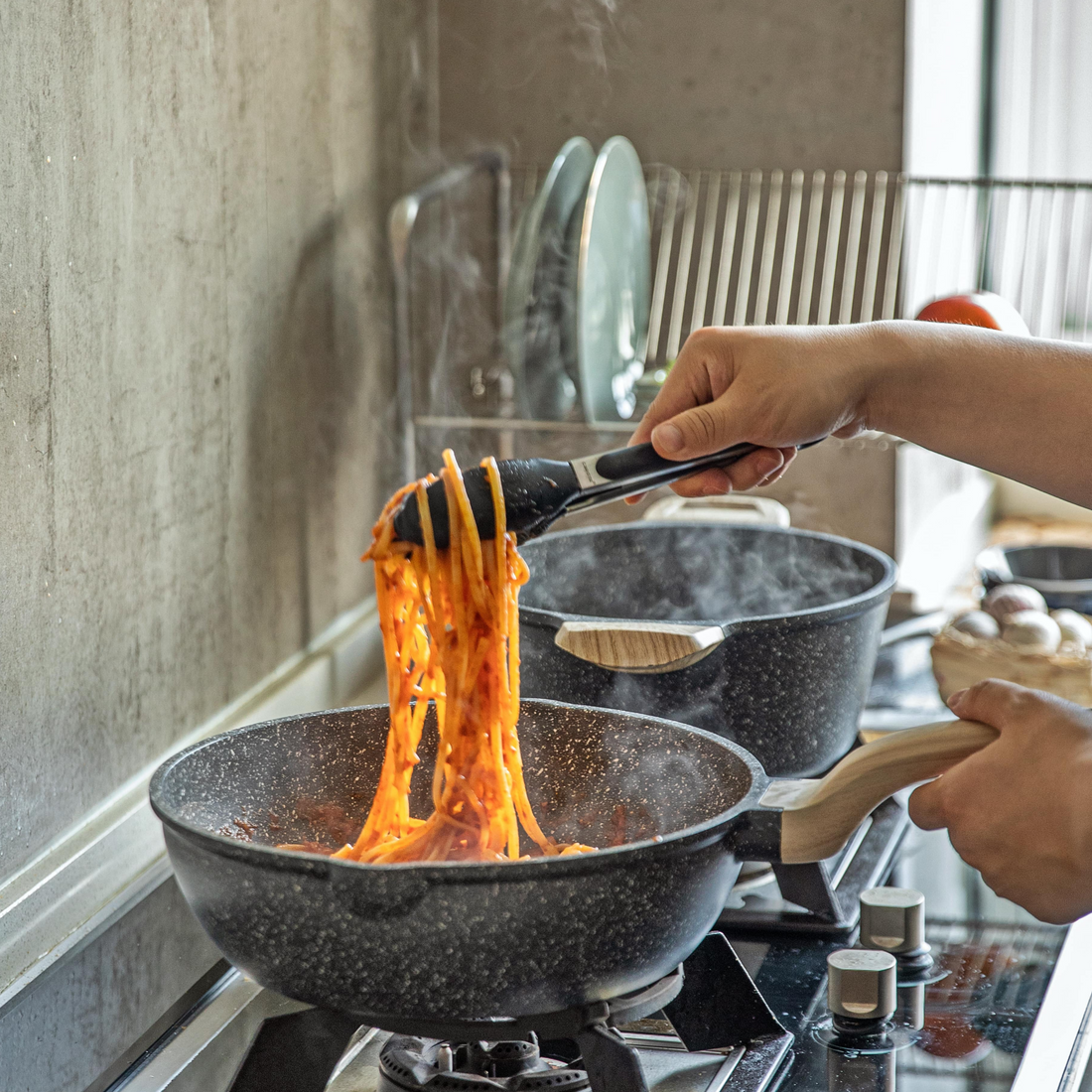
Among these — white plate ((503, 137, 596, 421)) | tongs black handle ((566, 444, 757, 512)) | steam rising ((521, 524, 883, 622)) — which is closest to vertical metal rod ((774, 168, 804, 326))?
white plate ((503, 137, 596, 421))

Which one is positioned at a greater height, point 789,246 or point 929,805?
point 789,246

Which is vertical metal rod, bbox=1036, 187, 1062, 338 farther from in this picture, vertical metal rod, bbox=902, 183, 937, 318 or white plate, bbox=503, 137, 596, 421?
white plate, bbox=503, 137, 596, 421

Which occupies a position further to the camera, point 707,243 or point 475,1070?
point 707,243

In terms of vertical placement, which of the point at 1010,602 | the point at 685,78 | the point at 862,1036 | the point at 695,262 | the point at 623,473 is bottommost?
the point at 862,1036

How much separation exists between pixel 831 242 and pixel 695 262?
0.64 ft

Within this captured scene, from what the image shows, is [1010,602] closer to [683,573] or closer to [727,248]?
[683,573]

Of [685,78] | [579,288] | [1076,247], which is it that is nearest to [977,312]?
[579,288]

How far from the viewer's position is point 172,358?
49.9 inches

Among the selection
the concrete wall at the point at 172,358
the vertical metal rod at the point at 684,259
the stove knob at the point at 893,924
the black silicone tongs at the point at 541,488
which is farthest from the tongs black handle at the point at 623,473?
the vertical metal rod at the point at 684,259

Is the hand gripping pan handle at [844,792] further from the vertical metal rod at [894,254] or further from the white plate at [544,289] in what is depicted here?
the vertical metal rod at [894,254]

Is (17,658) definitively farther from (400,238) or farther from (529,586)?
(400,238)

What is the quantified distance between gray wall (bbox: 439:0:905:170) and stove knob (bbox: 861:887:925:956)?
1129 millimetres

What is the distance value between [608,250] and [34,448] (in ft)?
2.65

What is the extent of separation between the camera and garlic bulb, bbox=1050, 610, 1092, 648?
4.61ft
